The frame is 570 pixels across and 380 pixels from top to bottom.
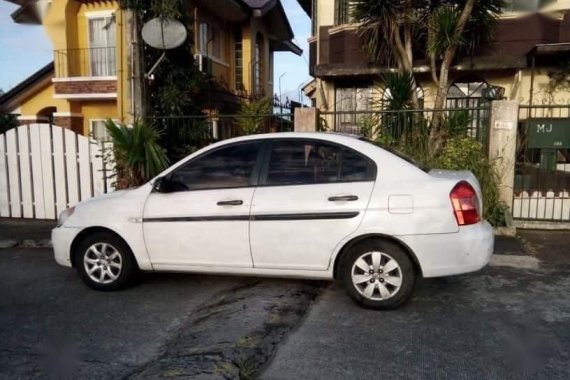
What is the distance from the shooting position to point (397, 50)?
11.1 m

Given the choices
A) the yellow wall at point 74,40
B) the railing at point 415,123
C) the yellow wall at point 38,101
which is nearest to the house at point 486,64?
the railing at point 415,123

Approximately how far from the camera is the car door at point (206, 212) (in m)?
4.70

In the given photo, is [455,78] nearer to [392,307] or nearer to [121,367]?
[392,307]

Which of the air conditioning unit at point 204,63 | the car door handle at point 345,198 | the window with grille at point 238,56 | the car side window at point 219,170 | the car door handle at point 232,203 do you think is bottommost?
the car door handle at point 232,203

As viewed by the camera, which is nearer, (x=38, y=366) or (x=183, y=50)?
(x=38, y=366)

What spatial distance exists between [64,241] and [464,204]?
388cm

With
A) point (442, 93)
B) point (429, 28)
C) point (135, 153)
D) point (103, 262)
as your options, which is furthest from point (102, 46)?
point (103, 262)

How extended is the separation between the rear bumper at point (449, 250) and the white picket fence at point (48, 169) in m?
5.95

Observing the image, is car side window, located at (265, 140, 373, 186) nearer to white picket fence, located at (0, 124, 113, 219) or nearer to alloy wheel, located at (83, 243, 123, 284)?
alloy wheel, located at (83, 243, 123, 284)

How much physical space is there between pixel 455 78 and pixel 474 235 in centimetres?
879

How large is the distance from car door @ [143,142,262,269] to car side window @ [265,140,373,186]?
0.20 m

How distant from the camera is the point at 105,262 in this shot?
512cm

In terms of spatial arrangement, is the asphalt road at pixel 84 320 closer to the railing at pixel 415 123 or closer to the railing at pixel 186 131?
the railing at pixel 186 131

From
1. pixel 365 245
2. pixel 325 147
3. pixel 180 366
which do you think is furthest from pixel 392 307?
pixel 180 366
